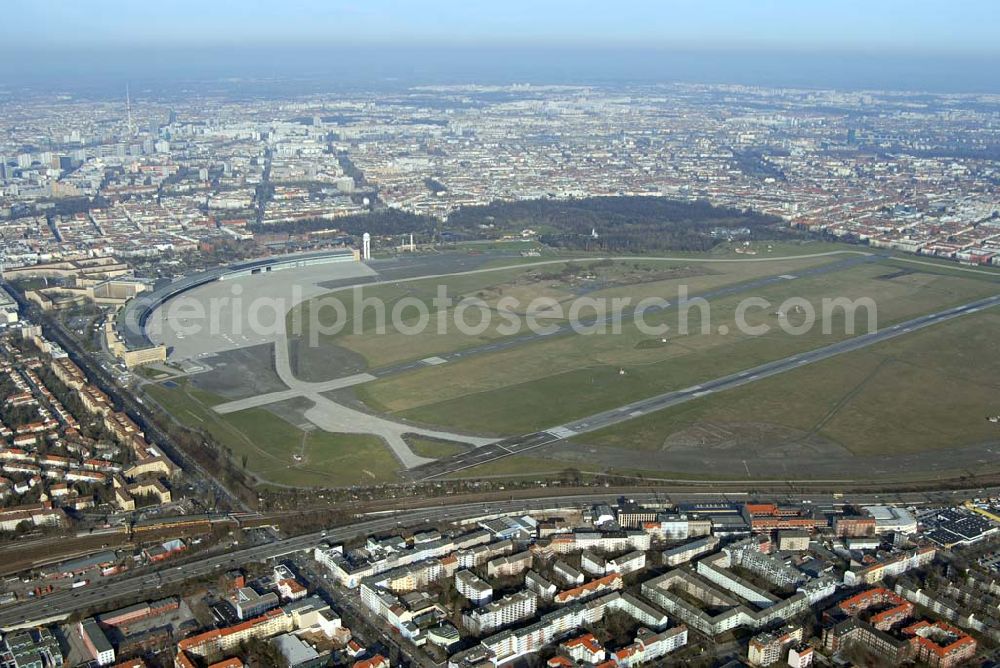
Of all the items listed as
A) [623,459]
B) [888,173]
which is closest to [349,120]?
[888,173]

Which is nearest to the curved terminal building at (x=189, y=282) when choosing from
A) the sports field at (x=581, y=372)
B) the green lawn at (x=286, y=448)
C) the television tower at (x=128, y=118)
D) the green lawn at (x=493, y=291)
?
the green lawn at (x=493, y=291)

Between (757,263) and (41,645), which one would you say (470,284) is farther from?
(41,645)

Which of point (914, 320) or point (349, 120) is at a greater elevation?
point (349, 120)

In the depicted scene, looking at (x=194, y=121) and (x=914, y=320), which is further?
(x=194, y=121)

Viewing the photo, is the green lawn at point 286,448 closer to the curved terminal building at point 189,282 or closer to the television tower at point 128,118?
the curved terminal building at point 189,282

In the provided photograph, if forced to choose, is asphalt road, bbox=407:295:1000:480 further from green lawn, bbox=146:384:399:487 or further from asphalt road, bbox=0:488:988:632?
asphalt road, bbox=0:488:988:632

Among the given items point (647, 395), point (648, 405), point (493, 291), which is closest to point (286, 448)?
point (648, 405)

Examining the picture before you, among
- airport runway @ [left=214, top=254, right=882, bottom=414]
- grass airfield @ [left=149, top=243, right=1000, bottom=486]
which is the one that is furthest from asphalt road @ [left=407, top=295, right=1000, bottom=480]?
airport runway @ [left=214, top=254, right=882, bottom=414]
